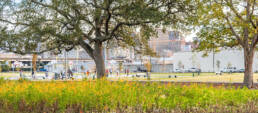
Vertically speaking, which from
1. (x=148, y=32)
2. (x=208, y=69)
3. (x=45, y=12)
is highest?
(x=45, y=12)

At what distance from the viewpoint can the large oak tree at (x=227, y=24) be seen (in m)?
17.2

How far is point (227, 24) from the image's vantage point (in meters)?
18.4

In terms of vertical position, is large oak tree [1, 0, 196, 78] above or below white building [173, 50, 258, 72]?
above

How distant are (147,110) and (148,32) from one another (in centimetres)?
1010

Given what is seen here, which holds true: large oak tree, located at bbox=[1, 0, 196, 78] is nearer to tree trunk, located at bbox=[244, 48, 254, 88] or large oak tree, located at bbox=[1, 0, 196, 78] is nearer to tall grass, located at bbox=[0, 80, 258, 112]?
tree trunk, located at bbox=[244, 48, 254, 88]

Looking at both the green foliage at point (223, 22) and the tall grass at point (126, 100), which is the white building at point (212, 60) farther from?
the tall grass at point (126, 100)

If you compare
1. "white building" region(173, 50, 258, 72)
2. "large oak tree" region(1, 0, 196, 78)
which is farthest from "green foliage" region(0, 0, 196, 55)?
"white building" region(173, 50, 258, 72)

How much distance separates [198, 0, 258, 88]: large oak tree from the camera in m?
17.2

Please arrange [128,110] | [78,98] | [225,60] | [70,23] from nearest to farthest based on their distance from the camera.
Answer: [128,110] < [78,98] < [70,23] < [225,60]

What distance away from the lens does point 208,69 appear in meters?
81.6

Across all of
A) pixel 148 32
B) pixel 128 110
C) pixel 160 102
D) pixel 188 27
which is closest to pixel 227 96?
pixel 160 102

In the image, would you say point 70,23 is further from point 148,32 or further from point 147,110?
point 147,110

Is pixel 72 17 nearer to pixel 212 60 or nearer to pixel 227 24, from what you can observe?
pixel 227 24

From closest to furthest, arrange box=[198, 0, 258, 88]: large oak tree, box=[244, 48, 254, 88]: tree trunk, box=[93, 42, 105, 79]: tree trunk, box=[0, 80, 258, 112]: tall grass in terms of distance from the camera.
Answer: box=[0, 80, 258, 112]: tall grass
box=[198, 0, 258, 88]: large oak tree
box=[244, 48, 254, 88]: tree trunk
box=[93, 42, 105, 79]: tree trunk
